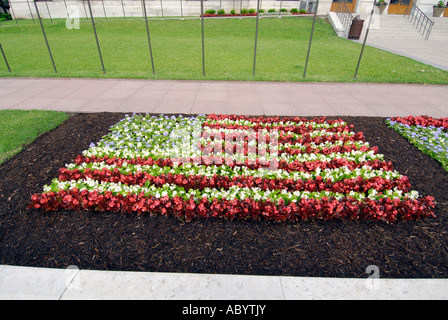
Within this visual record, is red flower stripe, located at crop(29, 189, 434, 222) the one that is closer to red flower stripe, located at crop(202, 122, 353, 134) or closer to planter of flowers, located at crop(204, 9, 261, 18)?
red flower stripe, located at crop(202, 122, 353, 134)

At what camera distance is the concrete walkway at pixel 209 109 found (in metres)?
2.21

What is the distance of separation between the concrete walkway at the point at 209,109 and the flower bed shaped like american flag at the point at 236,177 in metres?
0.90

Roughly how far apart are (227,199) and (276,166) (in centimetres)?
111

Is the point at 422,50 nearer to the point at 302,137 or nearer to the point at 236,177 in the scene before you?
the point at 302,137

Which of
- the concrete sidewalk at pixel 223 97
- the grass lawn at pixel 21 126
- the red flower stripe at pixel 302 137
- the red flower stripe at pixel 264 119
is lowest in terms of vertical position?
the concrete sidewalk at pixel 223 97

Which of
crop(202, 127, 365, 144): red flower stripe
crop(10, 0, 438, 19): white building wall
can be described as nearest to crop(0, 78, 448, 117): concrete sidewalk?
crop(202, 127, 365, 144): red flower stripe

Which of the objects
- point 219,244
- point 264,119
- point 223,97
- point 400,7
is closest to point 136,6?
point 400,7

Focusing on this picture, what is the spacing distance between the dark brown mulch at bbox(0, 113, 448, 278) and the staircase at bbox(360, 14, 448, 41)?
20791 mm

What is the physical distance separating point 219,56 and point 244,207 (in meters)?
11.2

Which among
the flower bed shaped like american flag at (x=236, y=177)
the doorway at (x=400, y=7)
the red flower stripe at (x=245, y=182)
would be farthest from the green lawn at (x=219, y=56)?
the doorway at (x=400, y=7)

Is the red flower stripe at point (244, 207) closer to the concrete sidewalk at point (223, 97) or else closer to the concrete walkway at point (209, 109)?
the concrete walkway at point (209, 109)

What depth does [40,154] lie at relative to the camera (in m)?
4.41

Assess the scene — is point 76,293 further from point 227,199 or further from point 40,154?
point 40,154

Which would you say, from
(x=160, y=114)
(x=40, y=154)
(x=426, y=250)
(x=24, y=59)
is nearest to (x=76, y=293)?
(x=40, y=154)
